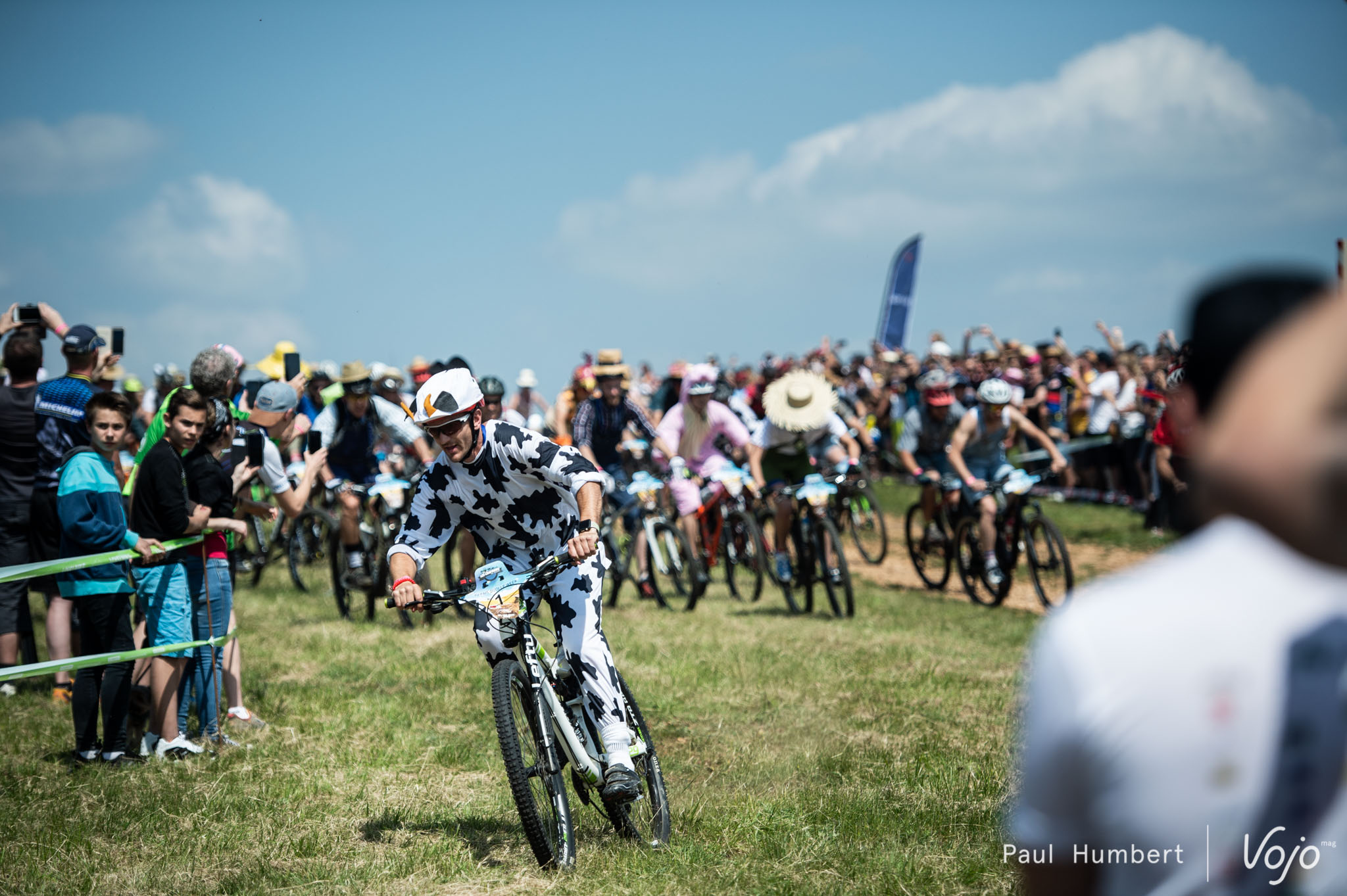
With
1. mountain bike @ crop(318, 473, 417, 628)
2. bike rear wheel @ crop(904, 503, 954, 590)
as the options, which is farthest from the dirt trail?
mountain bike @ crop(318, 473, 417, 628)

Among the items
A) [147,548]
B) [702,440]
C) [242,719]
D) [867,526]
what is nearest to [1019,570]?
[867,526]

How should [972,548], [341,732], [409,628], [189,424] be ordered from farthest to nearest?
1. [972,548]
2. [409,628]
3. [341,732]
4. [189,424]

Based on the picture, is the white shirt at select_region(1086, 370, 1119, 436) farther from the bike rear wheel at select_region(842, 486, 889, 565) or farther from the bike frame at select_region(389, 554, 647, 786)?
the bike frame at select_region(389, 554, 647, 786)

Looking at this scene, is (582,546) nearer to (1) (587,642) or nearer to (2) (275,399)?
(1) (587,642)

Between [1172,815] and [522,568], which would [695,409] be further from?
[1172,815]

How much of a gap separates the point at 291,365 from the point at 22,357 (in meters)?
1.88

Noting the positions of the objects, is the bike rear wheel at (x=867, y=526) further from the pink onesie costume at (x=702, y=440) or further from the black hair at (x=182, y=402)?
the black hair at (x=182, y=402)

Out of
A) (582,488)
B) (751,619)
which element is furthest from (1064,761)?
(751,619)

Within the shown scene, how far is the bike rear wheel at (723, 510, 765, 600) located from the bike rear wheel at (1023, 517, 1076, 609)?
2.82 m

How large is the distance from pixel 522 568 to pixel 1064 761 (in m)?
3.76

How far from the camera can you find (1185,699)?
139 centimetres

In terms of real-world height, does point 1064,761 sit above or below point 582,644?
above

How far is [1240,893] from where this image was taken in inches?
58.1

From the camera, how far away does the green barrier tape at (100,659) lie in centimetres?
589
